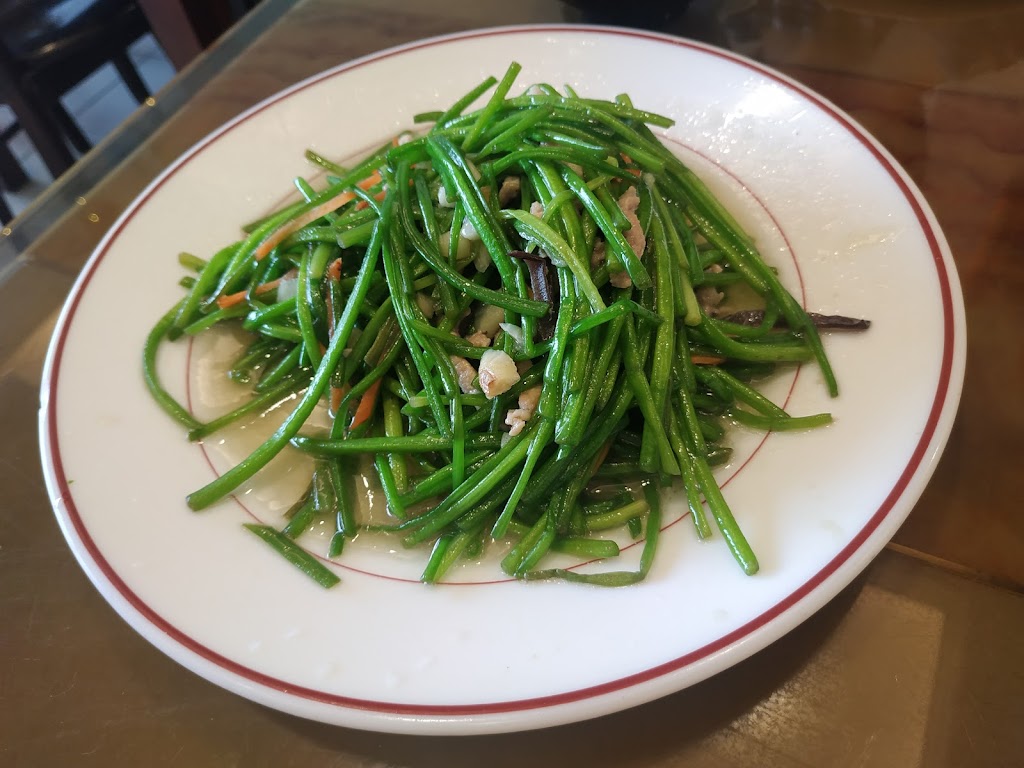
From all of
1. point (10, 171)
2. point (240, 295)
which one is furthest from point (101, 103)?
point (240, 295)

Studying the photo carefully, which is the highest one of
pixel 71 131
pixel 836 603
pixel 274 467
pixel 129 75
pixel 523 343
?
pixel 129 75

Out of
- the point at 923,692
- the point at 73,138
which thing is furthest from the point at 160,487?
the point at 73,138

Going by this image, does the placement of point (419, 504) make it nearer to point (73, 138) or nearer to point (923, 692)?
point (923, 692)

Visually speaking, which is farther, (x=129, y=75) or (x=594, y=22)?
(x=129, y=75)

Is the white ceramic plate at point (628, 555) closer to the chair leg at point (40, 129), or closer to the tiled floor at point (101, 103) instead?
the chair leg at point (40, 129)

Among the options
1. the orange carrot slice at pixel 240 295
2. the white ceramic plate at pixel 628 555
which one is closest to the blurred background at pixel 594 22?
the white ceramic plate at pixel 628 555

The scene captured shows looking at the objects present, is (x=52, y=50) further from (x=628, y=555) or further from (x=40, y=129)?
(x=628, y=555)

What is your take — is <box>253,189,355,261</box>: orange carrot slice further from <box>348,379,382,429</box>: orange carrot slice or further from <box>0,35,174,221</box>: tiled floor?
<box>0,35,174,221</box>: tiled floor
